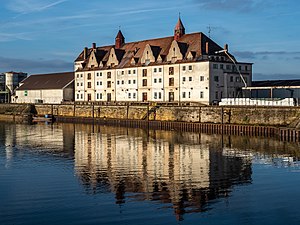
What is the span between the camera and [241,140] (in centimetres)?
5553

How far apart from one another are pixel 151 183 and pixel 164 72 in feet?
185

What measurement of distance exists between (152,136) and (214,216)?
131 ft

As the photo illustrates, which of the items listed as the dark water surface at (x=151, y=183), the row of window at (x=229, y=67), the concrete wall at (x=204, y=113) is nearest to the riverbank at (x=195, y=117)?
the concrete wall at (x=204, y=113)

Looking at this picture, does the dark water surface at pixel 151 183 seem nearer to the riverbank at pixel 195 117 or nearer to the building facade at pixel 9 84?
the riverbank at pixel 195 117

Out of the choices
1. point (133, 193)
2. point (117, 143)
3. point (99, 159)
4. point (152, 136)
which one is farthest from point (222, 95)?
point (133, 193)

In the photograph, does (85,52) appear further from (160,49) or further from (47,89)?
(160,49)

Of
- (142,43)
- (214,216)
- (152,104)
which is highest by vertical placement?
(142,43)

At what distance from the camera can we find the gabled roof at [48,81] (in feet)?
363

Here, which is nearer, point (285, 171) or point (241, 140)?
point (285, 171)

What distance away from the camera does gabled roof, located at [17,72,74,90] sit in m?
111

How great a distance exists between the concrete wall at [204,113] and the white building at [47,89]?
10.3m

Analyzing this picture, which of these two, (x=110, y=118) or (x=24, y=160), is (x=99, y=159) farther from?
(x=110, y=118)

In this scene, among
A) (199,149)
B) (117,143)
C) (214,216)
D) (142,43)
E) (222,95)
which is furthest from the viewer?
(142,43)

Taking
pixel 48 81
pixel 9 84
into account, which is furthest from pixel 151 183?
pixel 9 84
